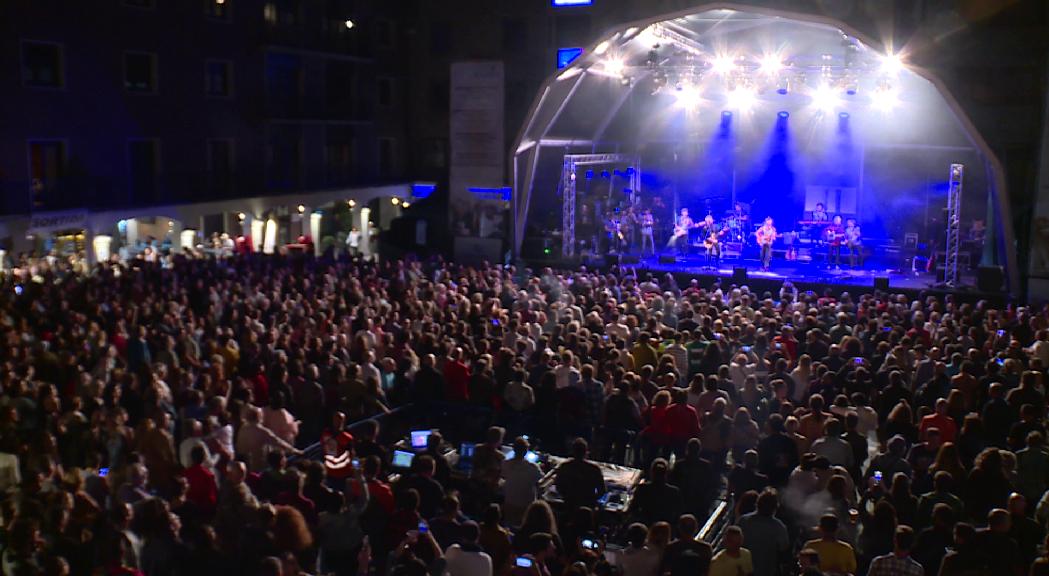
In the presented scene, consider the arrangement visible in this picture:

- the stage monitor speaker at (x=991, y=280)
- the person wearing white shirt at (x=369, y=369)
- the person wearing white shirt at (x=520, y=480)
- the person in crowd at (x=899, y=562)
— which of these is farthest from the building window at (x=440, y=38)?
the person in crowd at (x=899, y=562)

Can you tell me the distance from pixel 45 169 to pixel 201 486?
830 inches

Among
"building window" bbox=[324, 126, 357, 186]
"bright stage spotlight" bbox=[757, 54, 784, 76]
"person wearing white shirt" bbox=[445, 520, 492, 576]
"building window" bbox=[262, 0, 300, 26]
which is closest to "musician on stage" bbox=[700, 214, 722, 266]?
"bright stage spotlight" bbox=[757, 54, 784, 76]

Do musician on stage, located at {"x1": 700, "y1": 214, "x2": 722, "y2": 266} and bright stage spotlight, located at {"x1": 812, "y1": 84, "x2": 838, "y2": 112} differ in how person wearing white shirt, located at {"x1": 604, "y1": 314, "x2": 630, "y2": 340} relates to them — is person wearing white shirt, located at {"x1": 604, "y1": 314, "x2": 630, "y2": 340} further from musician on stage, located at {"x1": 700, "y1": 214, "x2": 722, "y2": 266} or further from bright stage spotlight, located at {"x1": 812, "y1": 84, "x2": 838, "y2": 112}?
bright stage spotlight, located at {"x1": 812, "y1": 84, "x2": 838, "y2": 112}

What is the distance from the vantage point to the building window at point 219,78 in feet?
102

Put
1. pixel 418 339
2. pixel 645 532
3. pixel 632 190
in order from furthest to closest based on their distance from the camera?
1. pixel 632 190
2. pixel 418 339
3. pixel 645 532

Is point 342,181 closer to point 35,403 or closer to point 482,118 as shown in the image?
point 482,118

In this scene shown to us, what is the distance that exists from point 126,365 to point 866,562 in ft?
30.6

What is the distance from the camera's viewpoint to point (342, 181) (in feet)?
124

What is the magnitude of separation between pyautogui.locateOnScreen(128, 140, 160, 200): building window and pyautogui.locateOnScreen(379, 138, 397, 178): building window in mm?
12074

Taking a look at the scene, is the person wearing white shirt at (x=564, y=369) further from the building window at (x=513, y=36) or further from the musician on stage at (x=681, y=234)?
the building window at (x=513, y=36)

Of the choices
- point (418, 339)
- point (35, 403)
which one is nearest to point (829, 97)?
point (418, 339)

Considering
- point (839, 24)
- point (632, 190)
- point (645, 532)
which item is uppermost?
point (839, 24)

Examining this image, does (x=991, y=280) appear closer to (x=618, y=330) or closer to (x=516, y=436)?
(x=618, y=330)

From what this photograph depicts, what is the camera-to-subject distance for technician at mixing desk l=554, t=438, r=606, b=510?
830 centimetres
